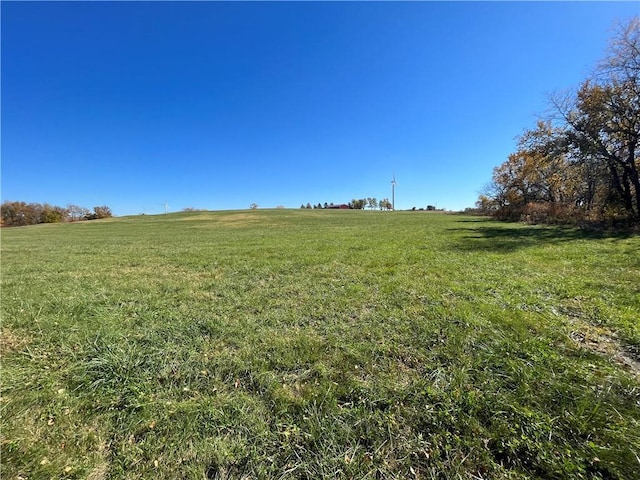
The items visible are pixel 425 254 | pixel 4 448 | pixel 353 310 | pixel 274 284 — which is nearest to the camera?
pixel 4 448

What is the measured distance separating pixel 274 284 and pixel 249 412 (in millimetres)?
4179

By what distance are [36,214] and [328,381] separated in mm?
106087

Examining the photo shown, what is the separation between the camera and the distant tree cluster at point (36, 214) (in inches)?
2810

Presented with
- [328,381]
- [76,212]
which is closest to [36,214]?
[76,212]

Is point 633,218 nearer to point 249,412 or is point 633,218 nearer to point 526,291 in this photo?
point 526,291

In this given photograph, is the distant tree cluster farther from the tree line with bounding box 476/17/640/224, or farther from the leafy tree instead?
the tree line with bounding box 476/17/640/224

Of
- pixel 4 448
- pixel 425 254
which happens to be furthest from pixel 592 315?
pixel 4 448

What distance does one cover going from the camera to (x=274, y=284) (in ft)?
22.2

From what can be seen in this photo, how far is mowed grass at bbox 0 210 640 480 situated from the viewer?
2.15m

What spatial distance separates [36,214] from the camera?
241ft

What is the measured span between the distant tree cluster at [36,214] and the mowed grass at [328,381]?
3469 inches

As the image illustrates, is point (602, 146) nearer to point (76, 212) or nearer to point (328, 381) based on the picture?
point (328, 381)

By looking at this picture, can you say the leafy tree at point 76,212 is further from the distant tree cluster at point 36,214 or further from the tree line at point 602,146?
the tree line at point 602,146

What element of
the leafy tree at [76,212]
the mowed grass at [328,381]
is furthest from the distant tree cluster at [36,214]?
the mowed grass at [328,381]
